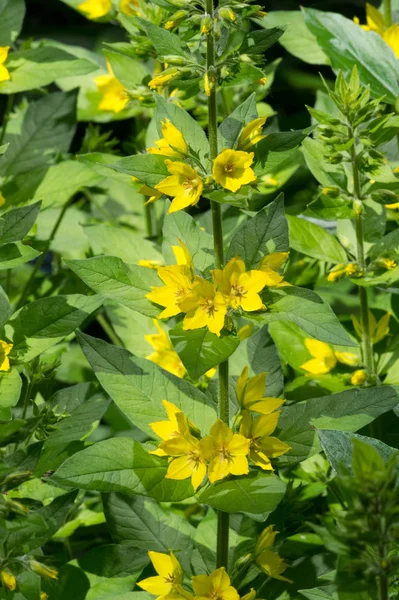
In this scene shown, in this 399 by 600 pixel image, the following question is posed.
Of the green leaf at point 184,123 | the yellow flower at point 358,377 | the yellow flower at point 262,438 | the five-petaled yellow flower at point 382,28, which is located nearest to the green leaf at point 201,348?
the yellow flower at point 262,438

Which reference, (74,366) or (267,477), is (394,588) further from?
(74,366)

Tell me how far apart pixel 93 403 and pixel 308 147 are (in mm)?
500

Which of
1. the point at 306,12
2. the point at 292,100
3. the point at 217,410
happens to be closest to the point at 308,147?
the point at 306,12

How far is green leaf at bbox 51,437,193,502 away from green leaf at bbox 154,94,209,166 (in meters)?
0.35

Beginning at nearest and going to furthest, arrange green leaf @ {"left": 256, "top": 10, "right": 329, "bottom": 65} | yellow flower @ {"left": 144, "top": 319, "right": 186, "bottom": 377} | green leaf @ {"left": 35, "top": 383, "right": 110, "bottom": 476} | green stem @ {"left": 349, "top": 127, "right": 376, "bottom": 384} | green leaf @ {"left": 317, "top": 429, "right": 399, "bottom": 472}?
green leaf @ {"left": 317, "top": 429, "right": 399, "bottom": 472} < green leaf @ {"left": 35, "top": 383, "right": 110, "bottom": 476} < green stem @ {"left": 349, "top": 127, "right": 376, "bottom": 384} < yellow flower @ {"left": 144, "top": 319, "right": 186, "bottom": 377} < green leaf @ {"left": 256, "top": 10, "right": 329, "bottom": 65}

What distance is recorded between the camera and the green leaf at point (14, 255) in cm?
106

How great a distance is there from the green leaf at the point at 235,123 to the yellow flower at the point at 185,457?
0.32 m

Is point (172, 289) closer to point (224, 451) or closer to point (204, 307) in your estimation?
point (204, 307)

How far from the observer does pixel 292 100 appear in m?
2.46

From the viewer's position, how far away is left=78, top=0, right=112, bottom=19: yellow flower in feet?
5.36

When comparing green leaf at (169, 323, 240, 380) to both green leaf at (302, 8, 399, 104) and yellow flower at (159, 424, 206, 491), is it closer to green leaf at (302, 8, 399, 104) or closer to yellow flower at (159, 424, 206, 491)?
yellow flower at (159, 424, 206, 491)

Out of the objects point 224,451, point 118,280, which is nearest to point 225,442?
point 224,451

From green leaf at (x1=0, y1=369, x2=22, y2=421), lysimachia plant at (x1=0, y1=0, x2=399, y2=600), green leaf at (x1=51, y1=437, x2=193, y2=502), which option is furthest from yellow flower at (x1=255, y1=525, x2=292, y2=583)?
green leaf at (x1=0, y1=369, x2=22, y2=421)

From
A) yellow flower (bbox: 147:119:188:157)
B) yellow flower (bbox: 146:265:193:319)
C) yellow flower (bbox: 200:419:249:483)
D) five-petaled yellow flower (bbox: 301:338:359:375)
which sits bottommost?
five-petaled yellow flower (bbox: 301:338:359:375)
